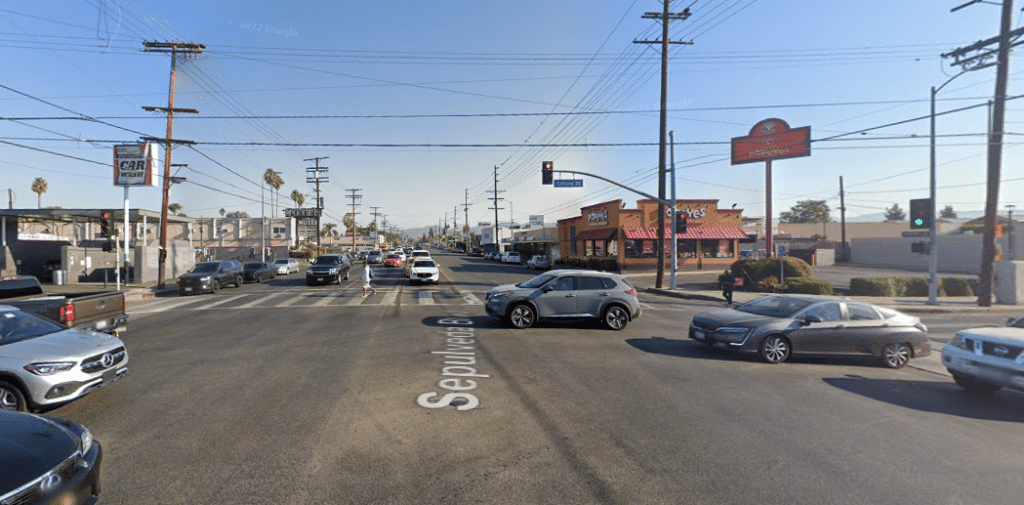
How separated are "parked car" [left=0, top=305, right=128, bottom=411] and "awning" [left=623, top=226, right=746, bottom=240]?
38.0 m

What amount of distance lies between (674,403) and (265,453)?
503 centimetres

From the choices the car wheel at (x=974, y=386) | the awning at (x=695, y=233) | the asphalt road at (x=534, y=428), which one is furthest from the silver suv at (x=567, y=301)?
the awning at (x=695, y=233)

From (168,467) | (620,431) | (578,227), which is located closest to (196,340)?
(168,467)

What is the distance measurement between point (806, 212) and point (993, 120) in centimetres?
10819

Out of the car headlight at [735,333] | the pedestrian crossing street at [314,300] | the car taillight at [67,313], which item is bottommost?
the pedestrian crossing street at [314,300]

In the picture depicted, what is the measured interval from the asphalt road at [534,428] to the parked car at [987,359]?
366 mm

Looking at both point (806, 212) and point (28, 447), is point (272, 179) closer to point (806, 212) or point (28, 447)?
point (28, 447)

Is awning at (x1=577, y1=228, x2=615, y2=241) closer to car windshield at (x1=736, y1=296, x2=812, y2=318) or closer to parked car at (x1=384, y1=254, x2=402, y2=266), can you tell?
parked car at (x1=384, y1=254, x2=402, y2=266)

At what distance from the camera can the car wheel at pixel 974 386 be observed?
7740 mm

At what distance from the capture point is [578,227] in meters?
51.2

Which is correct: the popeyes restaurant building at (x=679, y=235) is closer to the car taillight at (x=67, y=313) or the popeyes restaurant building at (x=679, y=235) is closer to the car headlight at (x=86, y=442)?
the car taillight at (x=67, y=313)

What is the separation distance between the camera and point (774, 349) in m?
9.73

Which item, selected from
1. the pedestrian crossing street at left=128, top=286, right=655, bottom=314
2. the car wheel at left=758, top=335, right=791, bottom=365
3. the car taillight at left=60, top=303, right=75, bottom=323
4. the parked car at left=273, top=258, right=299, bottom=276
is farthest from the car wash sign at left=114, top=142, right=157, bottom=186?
the car wheel at left=758, top=335, right=791, bottom=365

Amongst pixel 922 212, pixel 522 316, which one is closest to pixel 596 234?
pixel 922 212
